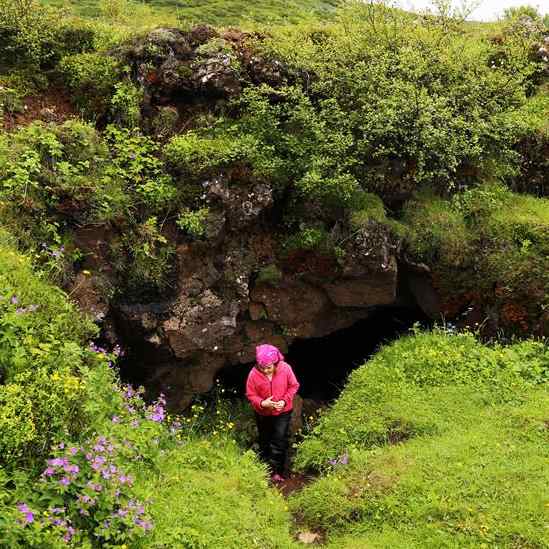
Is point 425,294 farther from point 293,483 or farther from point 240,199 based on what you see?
point 293,483

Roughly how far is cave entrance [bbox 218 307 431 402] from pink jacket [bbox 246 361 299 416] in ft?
10.9

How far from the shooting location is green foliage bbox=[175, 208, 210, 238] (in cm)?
833

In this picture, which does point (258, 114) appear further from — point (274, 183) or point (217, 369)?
point (217, 369)

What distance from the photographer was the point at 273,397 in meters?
7.71

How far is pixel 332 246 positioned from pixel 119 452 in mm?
5206

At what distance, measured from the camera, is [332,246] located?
9.38 metres

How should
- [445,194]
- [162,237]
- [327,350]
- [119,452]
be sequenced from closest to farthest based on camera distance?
[119,452], [162,237], [445,194], [327,350]

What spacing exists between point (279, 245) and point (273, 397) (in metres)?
2.89

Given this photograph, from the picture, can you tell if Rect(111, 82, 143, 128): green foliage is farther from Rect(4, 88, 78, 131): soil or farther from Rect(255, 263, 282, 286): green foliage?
Rect(255, 263, 282, 286): green foliage

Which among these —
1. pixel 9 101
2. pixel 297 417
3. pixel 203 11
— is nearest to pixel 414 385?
pixel 297 417

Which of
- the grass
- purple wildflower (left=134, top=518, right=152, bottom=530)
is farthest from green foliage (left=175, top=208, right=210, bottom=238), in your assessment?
the grass

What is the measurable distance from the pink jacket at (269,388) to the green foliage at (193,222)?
88.1 inches

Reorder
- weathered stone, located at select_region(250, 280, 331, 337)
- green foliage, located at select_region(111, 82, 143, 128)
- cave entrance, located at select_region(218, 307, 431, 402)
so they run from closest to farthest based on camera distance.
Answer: green foliage, located at select_region(111, 82, 143, 128) < weathered stone, located at select_region(250, 280, 331, 337) < cave entrance, located at select_region(218, 307, 431, 402)

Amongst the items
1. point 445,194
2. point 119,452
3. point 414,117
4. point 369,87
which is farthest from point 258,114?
point 119,452
